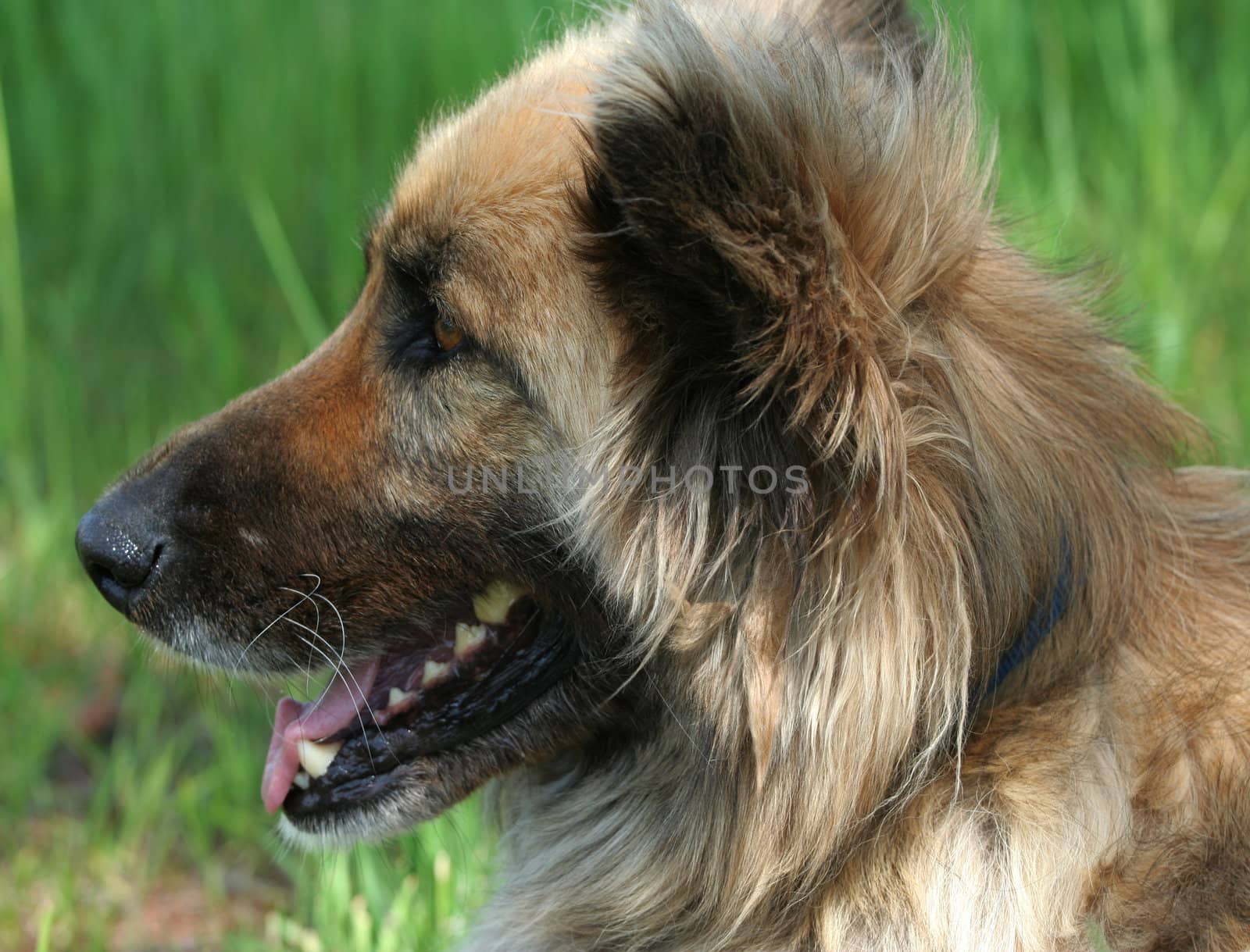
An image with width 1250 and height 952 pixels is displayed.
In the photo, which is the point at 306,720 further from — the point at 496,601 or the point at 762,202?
the point at 762,202

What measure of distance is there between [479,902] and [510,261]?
4.73 ft

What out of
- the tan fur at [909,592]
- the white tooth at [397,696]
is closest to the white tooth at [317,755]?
the white tooth at [397,696]

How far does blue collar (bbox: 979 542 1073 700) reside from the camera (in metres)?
1.90

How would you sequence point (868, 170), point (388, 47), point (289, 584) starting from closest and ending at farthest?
point (868, 170), point (289, 584), point (388, 47)

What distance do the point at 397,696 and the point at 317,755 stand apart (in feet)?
0.73

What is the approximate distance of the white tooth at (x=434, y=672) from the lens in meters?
2.26

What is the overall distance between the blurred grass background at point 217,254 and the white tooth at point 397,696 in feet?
2.24

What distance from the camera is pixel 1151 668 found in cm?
194

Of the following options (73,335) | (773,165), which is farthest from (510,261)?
(73,335)

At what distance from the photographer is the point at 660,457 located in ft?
6.17

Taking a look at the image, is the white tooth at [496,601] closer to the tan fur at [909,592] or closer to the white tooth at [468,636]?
the white tooth at [468,636]

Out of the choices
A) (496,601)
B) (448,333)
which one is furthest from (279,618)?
(448,333)

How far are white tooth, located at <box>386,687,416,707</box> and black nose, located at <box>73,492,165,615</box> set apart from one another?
1.54 feet

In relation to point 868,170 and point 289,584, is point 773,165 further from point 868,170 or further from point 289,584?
point 289,584
